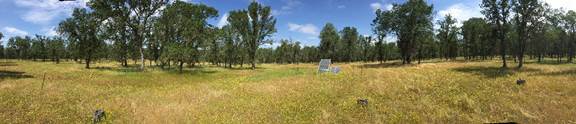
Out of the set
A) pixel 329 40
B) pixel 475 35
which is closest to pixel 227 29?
pixel 329 40

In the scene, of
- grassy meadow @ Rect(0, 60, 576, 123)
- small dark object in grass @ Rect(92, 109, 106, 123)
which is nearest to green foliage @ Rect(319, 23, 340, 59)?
grassy meadow @ Rect(0, 60, 576, 123)

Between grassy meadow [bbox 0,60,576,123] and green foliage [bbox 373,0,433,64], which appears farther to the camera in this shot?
green foliage [bbox 373,0,433,64]

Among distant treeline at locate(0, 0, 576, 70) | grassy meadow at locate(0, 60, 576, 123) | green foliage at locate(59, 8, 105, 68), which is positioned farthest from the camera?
green foliage at locate(59, 8, 105, 68)

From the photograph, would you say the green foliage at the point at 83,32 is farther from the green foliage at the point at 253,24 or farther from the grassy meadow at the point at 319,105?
the grassy meadow at the point at 319,105

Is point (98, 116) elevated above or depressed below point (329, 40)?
below

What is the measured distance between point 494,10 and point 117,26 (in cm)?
4901

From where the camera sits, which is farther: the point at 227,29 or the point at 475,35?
the point at 475,35

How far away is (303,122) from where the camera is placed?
42.8ft

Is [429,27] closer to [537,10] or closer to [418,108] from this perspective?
[537,10]

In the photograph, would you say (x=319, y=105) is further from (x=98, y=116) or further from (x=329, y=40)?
(x=329, y=40)

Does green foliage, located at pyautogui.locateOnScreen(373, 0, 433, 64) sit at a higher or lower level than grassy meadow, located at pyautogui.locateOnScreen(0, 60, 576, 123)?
higher

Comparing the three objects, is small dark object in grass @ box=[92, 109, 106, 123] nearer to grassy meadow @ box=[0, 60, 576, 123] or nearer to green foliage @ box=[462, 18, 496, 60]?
grassy meadow @ box=[0, 60, 576, 123]

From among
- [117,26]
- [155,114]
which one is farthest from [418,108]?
[117,26]

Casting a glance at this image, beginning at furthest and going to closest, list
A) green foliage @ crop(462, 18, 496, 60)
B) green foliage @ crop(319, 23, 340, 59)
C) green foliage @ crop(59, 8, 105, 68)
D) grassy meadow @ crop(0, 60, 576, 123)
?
green foliage @ crop(319, 23, 340, 59) → green foliage @ crop(462, 18, 496, 60) → green foliage @ crop(59, 8, 105, 68) → grassy meadow @ crop(0, 60, 576, 123)
